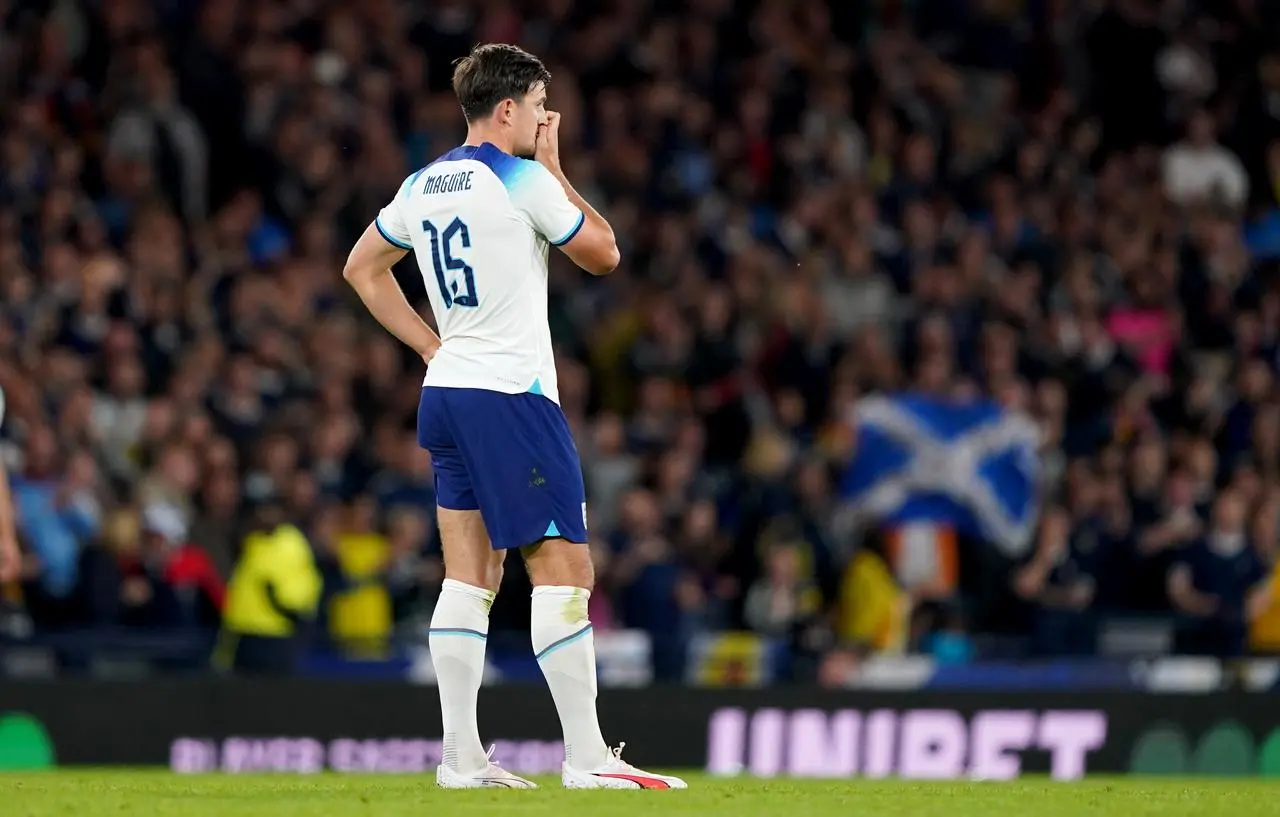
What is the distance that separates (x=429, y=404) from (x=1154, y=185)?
13.6 m

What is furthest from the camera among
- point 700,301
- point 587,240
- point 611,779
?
point 700,301

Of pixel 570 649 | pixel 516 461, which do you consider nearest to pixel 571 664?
pixel 570 649

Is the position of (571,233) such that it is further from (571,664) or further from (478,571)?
(571,664)

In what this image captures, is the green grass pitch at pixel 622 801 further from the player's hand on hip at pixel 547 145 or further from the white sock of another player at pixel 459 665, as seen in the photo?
the player's hand on hip at pixel 547 145

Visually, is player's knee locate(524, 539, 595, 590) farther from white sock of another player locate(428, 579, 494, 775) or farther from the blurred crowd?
the blurred crowd

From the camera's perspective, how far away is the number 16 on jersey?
766 centimetres

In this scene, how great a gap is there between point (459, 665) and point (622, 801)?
1.01 metres

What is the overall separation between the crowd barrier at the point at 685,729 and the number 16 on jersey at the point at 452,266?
6.31 meters

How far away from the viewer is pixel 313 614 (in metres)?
14.2

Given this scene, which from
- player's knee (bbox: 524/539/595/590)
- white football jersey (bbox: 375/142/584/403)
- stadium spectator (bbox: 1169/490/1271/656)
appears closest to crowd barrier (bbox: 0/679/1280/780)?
stadium spectator (bbox: 1169/490/1271/656)

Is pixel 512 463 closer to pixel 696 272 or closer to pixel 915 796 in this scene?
pixel 915 796

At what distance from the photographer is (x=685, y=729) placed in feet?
45.7

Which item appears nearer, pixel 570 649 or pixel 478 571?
pixel 570 649

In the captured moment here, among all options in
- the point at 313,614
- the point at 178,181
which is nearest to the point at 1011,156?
the point at 178,181
